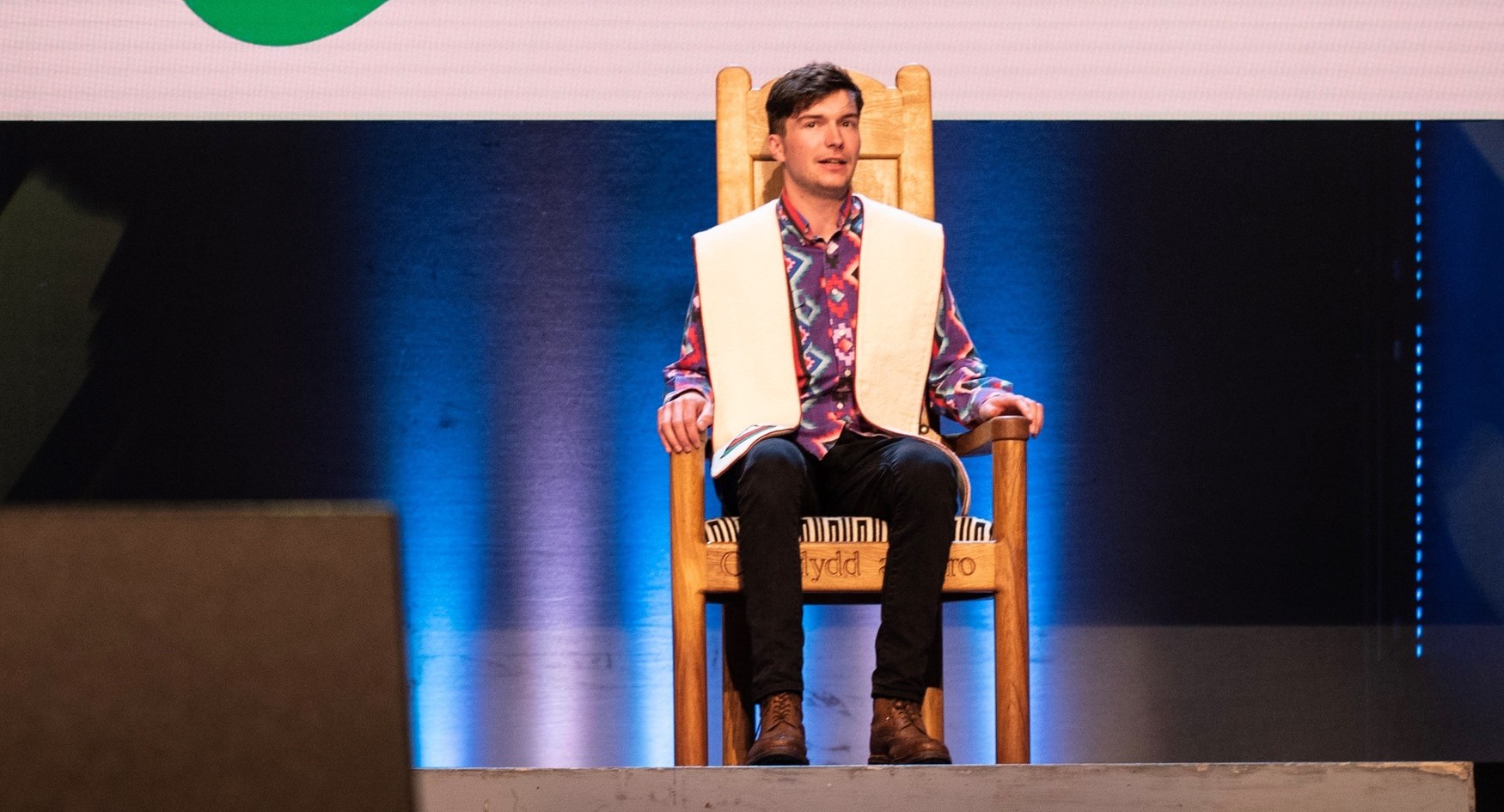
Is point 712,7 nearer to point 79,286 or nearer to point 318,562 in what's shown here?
point 79,286

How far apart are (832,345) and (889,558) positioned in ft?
1.43

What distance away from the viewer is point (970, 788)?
1.52 metres

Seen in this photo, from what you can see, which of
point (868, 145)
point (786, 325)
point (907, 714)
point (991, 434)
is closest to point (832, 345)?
point (786, 325)

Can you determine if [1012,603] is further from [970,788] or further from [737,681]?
[970,788]

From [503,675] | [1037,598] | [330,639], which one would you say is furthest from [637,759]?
[330,639]

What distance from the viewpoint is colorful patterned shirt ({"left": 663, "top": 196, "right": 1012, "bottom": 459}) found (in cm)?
231

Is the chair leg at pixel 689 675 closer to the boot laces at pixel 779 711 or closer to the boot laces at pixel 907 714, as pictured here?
the boot laces at pixel 779 711

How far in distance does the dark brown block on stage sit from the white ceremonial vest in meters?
1.52

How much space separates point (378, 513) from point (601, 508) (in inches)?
92.1

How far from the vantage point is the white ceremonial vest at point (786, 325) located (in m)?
2.28

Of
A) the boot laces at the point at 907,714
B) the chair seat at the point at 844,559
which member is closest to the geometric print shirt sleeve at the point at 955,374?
the chair seat at the point at 844,559

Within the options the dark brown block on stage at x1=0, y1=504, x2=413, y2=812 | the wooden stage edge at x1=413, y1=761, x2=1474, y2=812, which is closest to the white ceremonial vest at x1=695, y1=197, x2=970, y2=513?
the wooden stage edge at x1=413, y1=761, x2=1474, y2=812

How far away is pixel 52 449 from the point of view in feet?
9.90

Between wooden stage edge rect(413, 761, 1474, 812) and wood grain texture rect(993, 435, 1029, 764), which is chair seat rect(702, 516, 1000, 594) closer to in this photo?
wood grain texture rect(993, 435, 1029, 764)
